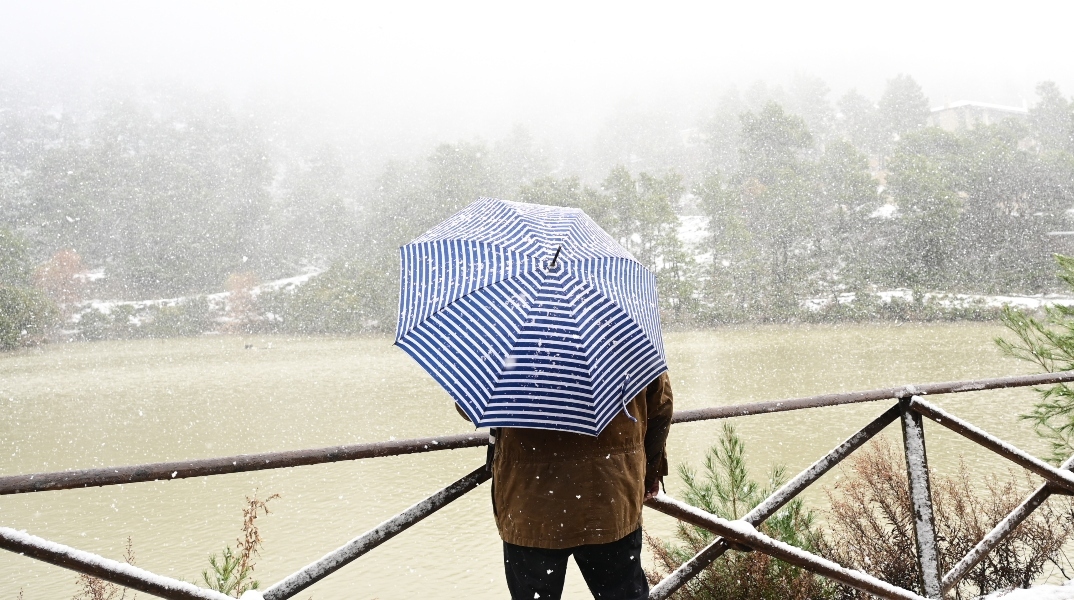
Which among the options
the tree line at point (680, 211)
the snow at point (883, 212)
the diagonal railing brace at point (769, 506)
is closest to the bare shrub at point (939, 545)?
the diagonal railing brace at point (769, 506)

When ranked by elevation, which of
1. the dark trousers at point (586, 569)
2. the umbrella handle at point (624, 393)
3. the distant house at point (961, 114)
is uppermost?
the distant house at point (961, 114)

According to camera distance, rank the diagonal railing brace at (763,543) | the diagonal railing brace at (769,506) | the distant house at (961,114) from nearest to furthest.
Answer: the diagonal railing brace at (763,543) → the diagonal railing brace at (769,506) → the distant house at (961,114)

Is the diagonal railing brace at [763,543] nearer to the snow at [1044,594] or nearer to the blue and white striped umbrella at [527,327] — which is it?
the blue and white striped umbrella at [527,327]

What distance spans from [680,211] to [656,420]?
33.3 m

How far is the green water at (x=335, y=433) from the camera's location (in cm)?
613

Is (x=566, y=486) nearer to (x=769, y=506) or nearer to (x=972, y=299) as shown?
(x=769, y=506)

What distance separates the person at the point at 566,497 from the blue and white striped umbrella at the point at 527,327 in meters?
0.08

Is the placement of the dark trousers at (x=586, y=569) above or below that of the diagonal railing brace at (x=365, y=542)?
below

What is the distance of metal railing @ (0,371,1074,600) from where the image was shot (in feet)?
3.14

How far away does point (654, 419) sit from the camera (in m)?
1.13

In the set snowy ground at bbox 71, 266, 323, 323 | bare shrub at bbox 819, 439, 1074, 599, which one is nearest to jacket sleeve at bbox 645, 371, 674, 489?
bare shrub at bbox 819, 439, 1074, 599

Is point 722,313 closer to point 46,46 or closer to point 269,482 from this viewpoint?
point 269,482

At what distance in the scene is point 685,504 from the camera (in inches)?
51.0

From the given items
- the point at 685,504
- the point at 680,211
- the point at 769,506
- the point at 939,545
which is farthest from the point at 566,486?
the point at 680,211
